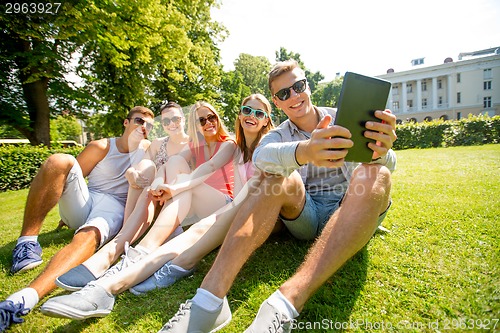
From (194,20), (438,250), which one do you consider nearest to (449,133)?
(194,20)

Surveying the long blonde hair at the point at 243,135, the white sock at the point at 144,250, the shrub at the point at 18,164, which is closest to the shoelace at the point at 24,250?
the white sock at the point at 144,250

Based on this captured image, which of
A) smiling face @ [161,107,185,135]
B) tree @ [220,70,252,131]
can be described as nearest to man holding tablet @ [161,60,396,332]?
smiling face @ [161,107,185,135]

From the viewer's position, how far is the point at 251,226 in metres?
1.83

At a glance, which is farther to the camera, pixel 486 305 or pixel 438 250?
pixel 438 250

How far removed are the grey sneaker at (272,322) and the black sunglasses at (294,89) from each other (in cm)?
196

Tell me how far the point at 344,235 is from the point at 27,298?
2.34 metres

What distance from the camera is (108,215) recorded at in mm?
2938

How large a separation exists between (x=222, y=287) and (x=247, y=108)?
2297mm

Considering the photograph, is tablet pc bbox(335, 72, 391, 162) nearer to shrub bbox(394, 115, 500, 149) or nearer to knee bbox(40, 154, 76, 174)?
knee bbox(40, 154, 76, 174)

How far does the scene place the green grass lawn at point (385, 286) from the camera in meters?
1.63

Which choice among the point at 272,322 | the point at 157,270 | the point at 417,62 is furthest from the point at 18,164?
the point at 417,62

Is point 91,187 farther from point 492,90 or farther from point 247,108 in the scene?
point 492,90

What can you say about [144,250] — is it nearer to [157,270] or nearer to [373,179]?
[157,270]

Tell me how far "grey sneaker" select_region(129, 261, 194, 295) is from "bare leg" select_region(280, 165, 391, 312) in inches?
41.4
